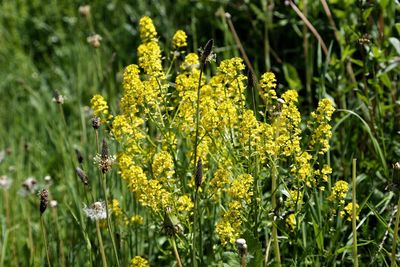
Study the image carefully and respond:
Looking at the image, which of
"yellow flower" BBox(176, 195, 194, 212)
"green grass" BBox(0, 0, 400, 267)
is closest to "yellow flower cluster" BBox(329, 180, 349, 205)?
"green grass" BBox(0, 0, 400, 267)

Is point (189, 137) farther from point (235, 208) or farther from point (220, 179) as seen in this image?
point (235, 208)

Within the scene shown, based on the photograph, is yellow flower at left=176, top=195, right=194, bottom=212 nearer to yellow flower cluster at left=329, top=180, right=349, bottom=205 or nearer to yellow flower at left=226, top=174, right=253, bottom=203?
yellow flower at left=226, top=174, right=253, bottom=203

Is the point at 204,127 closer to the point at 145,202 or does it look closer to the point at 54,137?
the point at 145,202

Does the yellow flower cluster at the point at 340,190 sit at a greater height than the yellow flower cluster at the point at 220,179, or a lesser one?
lesser

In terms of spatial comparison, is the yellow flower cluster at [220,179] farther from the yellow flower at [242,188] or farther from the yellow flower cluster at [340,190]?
the yellow flower cluster at [340,190]

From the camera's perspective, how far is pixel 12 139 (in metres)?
4.27

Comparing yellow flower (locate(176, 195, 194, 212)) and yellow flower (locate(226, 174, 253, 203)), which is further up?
yellow flower (locate(226, 174, 253, 203))

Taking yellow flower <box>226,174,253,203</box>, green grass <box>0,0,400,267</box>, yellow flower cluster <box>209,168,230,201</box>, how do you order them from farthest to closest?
green grass <box>0,0,400,267</box>, yellow flower cluster <box>209,168,230,201</box>, yellow flower <box>226,174,253,203</box>

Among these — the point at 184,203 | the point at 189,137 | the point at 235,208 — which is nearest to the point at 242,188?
the point at 235,208

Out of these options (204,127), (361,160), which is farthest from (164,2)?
(204,127)


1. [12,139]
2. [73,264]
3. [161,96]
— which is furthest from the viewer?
[12,139]

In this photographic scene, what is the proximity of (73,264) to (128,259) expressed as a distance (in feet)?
0.68

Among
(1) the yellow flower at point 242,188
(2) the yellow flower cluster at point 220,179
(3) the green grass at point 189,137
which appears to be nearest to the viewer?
(1) the yellow flower at point 242,188

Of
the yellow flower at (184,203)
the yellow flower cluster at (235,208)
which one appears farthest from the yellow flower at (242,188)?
the yellow flower at (184,203)
